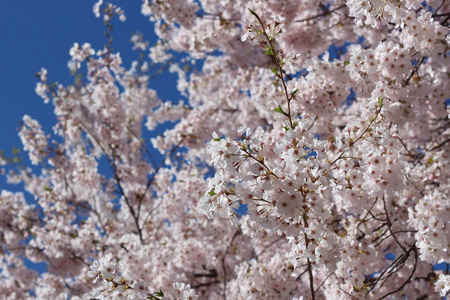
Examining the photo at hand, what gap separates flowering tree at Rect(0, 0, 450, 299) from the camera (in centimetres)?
298

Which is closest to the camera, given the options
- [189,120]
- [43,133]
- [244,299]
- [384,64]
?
[384,64]

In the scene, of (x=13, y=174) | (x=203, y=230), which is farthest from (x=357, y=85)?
(x=13, y=174)

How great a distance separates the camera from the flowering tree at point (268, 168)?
117 inches

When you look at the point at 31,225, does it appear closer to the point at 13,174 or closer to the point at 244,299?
the point at 244,299

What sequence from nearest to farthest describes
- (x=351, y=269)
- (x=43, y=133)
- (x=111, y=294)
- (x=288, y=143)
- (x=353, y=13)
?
(x=288, y=143)
(x=111, y=294)
(x=353, y=13)
(x=351, y=269)
(x=43, y=133)

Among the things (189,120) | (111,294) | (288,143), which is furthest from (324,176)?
(189,120)

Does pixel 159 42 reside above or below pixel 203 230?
above

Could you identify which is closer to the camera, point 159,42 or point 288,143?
point 288,143

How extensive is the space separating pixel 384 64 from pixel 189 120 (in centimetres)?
521

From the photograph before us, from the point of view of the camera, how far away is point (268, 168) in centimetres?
281

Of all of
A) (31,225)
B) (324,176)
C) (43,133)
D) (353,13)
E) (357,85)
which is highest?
(43,133)

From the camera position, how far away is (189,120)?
870 centimetres

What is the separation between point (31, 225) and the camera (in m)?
9.23

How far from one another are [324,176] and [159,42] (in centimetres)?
968
